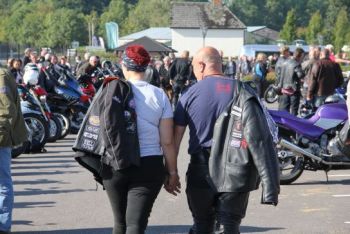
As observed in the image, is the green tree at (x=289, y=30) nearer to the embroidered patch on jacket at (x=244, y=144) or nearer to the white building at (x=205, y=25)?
the white building at (x=205, y=25)

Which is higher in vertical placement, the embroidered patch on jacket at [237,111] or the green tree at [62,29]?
the embroidered patch on jacket at [237,111]

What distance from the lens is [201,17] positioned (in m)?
95.1

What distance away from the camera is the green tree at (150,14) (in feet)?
A: 416

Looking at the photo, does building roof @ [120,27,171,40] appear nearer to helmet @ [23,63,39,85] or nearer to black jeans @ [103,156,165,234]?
helmet @ [23,63,39,85]

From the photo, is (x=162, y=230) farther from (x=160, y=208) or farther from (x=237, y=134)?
(x=237, y=134)

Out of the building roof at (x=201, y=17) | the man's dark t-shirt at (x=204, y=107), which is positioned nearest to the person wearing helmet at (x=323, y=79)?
the man's dark t-shirt at (x=204, y=107)

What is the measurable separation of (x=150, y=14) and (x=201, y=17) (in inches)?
1408

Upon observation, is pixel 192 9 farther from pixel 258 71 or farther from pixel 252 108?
pixel 252 108

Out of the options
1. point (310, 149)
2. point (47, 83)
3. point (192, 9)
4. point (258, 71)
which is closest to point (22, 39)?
point (192, 9)

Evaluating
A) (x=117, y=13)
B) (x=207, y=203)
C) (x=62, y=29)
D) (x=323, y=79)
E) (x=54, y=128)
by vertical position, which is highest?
(x=207, y=203)

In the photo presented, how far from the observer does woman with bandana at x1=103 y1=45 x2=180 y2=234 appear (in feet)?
17.9

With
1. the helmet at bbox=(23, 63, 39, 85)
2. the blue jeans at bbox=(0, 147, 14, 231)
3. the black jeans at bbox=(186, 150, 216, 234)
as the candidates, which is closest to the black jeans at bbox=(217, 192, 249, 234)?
the black jeans at bbox=(186, 150, 216, 234)

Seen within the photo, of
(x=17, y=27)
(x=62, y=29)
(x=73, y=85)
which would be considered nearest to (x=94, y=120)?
(x=73, y=85)

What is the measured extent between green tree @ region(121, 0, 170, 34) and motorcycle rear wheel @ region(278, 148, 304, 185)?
116 m
